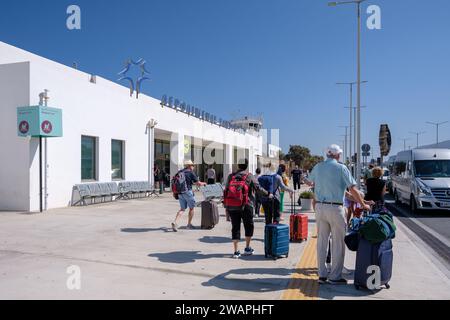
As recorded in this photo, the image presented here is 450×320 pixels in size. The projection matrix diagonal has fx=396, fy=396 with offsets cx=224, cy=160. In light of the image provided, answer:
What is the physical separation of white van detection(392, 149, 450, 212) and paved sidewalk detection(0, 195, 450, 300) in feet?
17.8

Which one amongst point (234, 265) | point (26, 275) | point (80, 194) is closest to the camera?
point (26, 275)

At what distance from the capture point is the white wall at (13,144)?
13.2m

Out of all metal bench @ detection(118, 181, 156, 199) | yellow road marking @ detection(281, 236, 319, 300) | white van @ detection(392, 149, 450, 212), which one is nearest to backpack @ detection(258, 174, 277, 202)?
yellow road marking @ detection(281, 236, 319, 300)

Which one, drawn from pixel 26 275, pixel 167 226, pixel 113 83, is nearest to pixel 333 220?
pixel 26 275

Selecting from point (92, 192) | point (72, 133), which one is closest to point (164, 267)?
point (92, 192)

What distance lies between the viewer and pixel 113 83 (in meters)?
20.6

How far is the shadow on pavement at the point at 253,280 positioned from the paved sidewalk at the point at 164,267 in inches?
0.5

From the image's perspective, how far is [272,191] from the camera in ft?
28.0

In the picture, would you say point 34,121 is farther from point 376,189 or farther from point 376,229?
point 376,229

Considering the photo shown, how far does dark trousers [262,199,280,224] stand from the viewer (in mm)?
8883

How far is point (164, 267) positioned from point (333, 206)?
2.79m

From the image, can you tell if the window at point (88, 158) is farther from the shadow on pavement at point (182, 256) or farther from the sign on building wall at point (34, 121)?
the shadow on pavement at point (182, 256)
